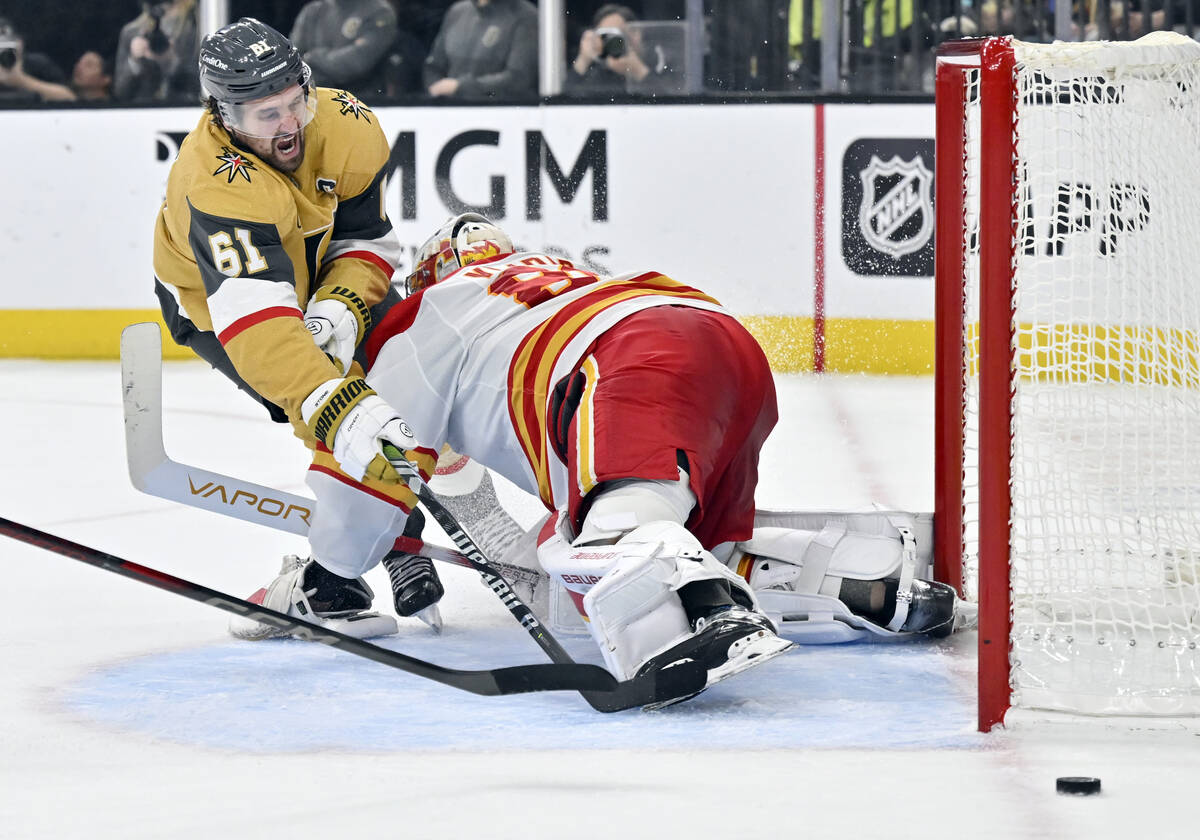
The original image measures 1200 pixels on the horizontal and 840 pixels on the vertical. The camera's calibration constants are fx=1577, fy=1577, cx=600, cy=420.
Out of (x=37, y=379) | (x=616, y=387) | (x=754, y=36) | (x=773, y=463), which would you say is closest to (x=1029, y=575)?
(x=616, y=387)

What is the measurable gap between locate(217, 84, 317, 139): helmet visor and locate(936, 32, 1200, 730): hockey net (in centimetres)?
93

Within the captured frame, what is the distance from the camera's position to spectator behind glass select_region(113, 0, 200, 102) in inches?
241

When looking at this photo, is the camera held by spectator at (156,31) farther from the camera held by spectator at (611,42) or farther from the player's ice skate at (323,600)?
the player's ice skate at (323,600)

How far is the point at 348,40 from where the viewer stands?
604cm

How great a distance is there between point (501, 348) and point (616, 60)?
140 inches

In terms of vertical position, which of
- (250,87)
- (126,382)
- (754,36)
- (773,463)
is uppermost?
(754,36)

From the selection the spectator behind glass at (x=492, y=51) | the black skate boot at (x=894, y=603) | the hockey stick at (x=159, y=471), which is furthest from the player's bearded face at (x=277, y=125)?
the spectator behind glass at (x=492, y=51)

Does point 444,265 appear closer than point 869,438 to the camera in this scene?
Yes

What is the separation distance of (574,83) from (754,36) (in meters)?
0.66

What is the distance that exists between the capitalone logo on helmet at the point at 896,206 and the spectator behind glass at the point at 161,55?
8.67ft

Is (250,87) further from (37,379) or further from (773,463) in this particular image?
(37,379)

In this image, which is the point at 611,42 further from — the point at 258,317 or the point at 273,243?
the point at 258,317

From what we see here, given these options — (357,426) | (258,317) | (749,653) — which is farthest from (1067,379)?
(258,317)

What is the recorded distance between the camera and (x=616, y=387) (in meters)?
1.97
